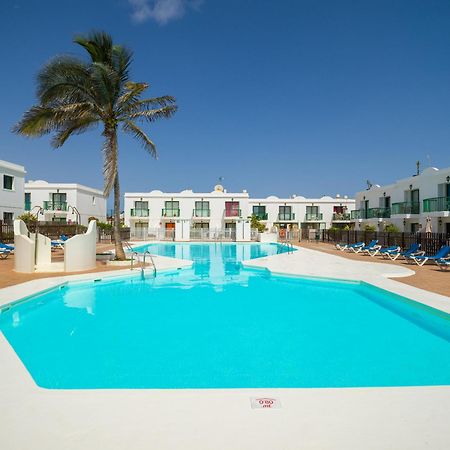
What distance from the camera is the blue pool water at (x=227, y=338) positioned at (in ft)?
14.6

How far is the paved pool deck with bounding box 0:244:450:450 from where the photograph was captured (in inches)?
99.2

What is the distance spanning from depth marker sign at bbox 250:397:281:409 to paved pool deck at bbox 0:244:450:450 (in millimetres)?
51

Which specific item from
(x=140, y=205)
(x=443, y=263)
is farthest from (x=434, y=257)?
(x=140, y=205)

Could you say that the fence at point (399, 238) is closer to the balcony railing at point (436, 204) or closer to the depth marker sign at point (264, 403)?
the balcony railing at point (436, 204)

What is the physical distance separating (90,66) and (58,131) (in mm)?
2931

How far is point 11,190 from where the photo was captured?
85.0 feet

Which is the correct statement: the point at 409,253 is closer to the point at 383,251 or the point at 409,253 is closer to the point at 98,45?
the point at 383,251

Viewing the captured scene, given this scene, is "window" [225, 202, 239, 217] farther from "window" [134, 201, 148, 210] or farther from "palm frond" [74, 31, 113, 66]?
"palm frond" [74, 31, 113, 66]

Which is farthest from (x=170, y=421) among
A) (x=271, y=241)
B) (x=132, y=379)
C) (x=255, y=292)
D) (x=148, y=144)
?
(x=271, y=241)

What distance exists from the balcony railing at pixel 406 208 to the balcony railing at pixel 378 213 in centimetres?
139

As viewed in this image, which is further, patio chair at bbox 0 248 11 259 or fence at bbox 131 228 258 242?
fence at bbox 131 228 258 242

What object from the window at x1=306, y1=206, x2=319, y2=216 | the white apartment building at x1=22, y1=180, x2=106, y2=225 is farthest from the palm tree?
the window at x1=306, y1=206, x2=319, y2=216

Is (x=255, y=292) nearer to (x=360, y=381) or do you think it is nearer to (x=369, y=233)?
(x=360, y=381)

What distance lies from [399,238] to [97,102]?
56.5 ft
